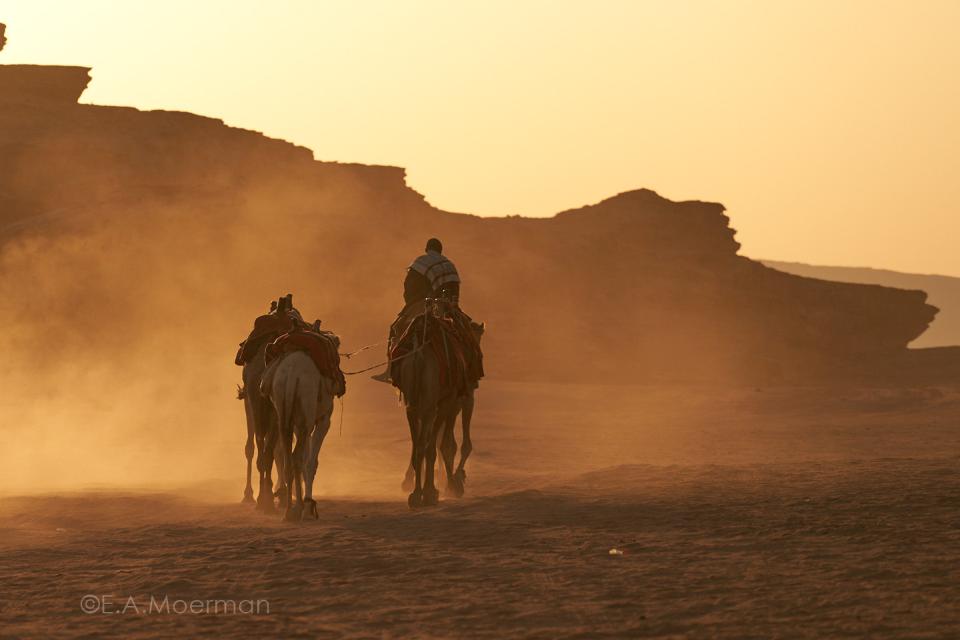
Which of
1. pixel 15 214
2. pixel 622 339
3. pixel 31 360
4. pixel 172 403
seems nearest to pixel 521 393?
pixel 172 403

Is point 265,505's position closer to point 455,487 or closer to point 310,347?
point 310,347

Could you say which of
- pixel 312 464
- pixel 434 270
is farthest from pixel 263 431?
pixel 434 270

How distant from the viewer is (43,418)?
111ft

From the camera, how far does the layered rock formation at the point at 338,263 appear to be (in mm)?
56750

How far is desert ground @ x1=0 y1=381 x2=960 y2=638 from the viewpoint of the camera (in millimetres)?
9148

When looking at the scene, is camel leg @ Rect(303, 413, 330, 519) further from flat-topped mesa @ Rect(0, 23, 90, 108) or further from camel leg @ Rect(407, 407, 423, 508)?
flat-topped mesa @ Rect(0, 23, 90, 108)

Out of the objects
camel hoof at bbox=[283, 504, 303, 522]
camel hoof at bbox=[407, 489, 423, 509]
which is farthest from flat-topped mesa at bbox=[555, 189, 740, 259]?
camel hoof at bbox=[283, 504, 303, 522]

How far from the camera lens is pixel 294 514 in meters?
14.4

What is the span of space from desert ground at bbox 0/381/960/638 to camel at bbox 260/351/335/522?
473 mm

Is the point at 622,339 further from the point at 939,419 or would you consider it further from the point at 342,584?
the point at 342,584

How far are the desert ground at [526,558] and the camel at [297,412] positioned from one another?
47 centimetres

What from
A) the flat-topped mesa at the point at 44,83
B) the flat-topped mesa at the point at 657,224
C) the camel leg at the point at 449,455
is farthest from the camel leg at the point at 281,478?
the flat-topped mesa at the point at 44,83

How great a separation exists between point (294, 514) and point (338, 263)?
52.2m

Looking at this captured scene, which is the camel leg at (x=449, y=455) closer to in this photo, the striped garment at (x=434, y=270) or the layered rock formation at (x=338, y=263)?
the striped garment at (x=434, y=270)
